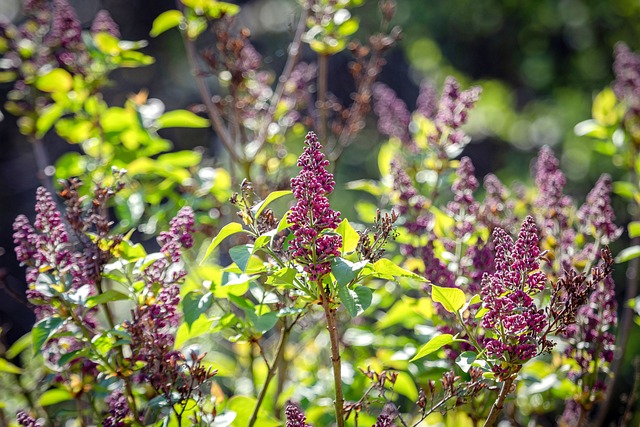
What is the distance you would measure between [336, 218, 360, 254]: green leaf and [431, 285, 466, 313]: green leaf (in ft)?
0.46

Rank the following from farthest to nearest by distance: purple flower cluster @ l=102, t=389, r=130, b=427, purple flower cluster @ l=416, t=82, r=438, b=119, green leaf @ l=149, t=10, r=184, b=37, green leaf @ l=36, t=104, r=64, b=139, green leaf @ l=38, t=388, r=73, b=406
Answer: purple flower cluster @ l=416, t=82, r=438, b=119 < green leaf @ l=36, t=104, r=64, b=139 < green leaf @ l=149, t=10, r=184, b=37 < green leaf @ l=38, t=388, r=73, b=406 < purple flower cluster @ l=102, t=389, r=130, b=427

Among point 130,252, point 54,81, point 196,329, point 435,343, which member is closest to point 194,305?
point 196,329

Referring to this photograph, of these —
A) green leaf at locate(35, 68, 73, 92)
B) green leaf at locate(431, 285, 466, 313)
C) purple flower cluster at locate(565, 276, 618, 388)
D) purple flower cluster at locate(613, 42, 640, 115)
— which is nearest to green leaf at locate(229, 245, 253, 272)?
green leaf at locate(431, 285, 466, 313)

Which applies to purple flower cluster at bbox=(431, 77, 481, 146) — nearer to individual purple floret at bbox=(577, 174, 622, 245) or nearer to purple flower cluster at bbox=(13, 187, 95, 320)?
individual purple floret at bbox=(577, 174, 622, 245)

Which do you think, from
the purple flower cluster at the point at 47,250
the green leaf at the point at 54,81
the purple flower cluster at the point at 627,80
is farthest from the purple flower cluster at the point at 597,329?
the green leaf at the point at 54,81

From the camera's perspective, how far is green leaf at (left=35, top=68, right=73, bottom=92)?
1.82 metres

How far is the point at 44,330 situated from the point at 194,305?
0.83 ft

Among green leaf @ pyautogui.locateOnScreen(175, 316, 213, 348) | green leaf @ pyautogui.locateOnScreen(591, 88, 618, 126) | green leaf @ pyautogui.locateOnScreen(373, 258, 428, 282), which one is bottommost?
green leaf @ pyautogui.locateOnScreen(373, 258, 428, 282)

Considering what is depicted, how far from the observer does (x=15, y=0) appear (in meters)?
8.12

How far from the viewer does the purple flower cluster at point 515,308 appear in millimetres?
1018

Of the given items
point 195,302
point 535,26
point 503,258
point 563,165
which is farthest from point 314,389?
point 535,26

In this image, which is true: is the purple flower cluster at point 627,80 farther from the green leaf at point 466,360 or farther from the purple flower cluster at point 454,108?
the green leaf at point 466,360

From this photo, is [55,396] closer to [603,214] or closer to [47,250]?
[47,250]

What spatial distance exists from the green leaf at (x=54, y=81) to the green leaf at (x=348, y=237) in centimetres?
107
